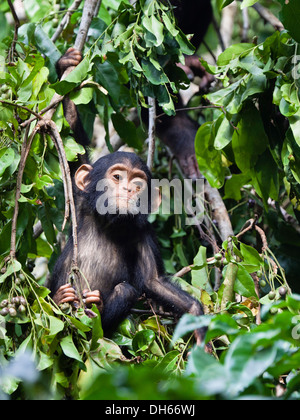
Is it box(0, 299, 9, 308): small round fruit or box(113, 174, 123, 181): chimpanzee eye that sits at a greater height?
box(113, 174, 123, 181): chimpanzee eye

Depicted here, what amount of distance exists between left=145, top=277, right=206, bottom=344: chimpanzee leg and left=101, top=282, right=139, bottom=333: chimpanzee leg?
0.66 ft

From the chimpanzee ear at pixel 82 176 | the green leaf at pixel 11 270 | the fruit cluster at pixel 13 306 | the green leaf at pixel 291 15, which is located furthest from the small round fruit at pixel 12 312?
the green leaf at pixel 291 15

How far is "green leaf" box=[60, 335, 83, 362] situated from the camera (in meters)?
2.87

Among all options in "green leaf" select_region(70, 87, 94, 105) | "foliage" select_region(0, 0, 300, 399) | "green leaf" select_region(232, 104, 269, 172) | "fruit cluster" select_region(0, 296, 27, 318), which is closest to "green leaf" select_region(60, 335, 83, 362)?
"foliage" select_region(0, 0, 300, 399)

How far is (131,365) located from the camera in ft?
10.0

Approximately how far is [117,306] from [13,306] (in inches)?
34.1

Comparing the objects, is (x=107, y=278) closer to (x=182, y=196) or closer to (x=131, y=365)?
(x=131, y=365)

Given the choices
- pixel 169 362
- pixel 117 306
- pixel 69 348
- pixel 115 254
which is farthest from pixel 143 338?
pixel 115 254

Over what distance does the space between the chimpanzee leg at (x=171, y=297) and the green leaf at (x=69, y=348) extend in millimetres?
961

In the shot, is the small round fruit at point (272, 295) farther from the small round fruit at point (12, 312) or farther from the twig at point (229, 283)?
the small round fruit at point (12, 312)

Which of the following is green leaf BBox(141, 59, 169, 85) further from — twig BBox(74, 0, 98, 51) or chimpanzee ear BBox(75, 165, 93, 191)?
chimpanzee ear BBox(75, 165, 93, 191)

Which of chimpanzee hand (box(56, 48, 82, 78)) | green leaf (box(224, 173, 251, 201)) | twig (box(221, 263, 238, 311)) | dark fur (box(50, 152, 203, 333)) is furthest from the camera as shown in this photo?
green leaf (box(224, 173, 251, 201))

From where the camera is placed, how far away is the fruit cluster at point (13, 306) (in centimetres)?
296

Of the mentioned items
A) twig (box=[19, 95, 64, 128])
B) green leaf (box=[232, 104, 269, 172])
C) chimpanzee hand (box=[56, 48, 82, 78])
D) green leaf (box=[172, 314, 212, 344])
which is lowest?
green leaf (box=[172, 314, 212, 344])
